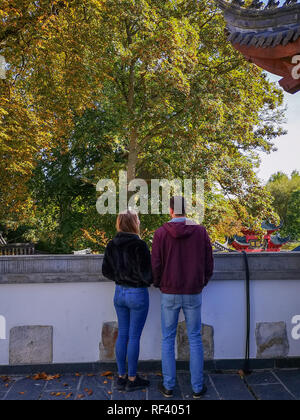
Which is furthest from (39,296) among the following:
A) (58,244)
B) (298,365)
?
(58,244)

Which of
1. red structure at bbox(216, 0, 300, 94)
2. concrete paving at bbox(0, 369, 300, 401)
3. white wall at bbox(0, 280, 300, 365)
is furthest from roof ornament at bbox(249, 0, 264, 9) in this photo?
concrete paving at bbox(0, 369, 300, 401)

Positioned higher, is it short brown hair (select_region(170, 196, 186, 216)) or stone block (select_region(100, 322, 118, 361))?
short brown hair (select_region(170, 196, 186, 216))

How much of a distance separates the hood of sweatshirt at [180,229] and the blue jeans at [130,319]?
2.00ft

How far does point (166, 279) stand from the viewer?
10.7ft

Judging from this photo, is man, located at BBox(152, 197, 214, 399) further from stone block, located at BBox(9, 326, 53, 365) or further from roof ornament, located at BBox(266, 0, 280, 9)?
roof ornament, located at BBox(266, 0, 280, 9)

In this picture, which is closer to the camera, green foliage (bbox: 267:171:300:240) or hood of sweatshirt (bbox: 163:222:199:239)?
hood of sweatshirt (bbox: 163:222:199:239)

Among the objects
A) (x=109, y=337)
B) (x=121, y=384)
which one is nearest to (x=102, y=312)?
(x=109, y=337)

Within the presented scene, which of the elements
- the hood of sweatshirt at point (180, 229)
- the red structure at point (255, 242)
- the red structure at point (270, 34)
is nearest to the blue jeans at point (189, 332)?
the hood of sweatshirt at point (180, 229)

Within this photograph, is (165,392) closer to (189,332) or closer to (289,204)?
(189,332)

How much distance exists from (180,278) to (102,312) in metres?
1.15

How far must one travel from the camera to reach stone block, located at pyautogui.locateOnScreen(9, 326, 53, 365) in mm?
3818

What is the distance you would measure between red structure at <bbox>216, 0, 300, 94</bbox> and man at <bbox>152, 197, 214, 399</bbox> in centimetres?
188

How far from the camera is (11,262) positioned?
3.81 metres
